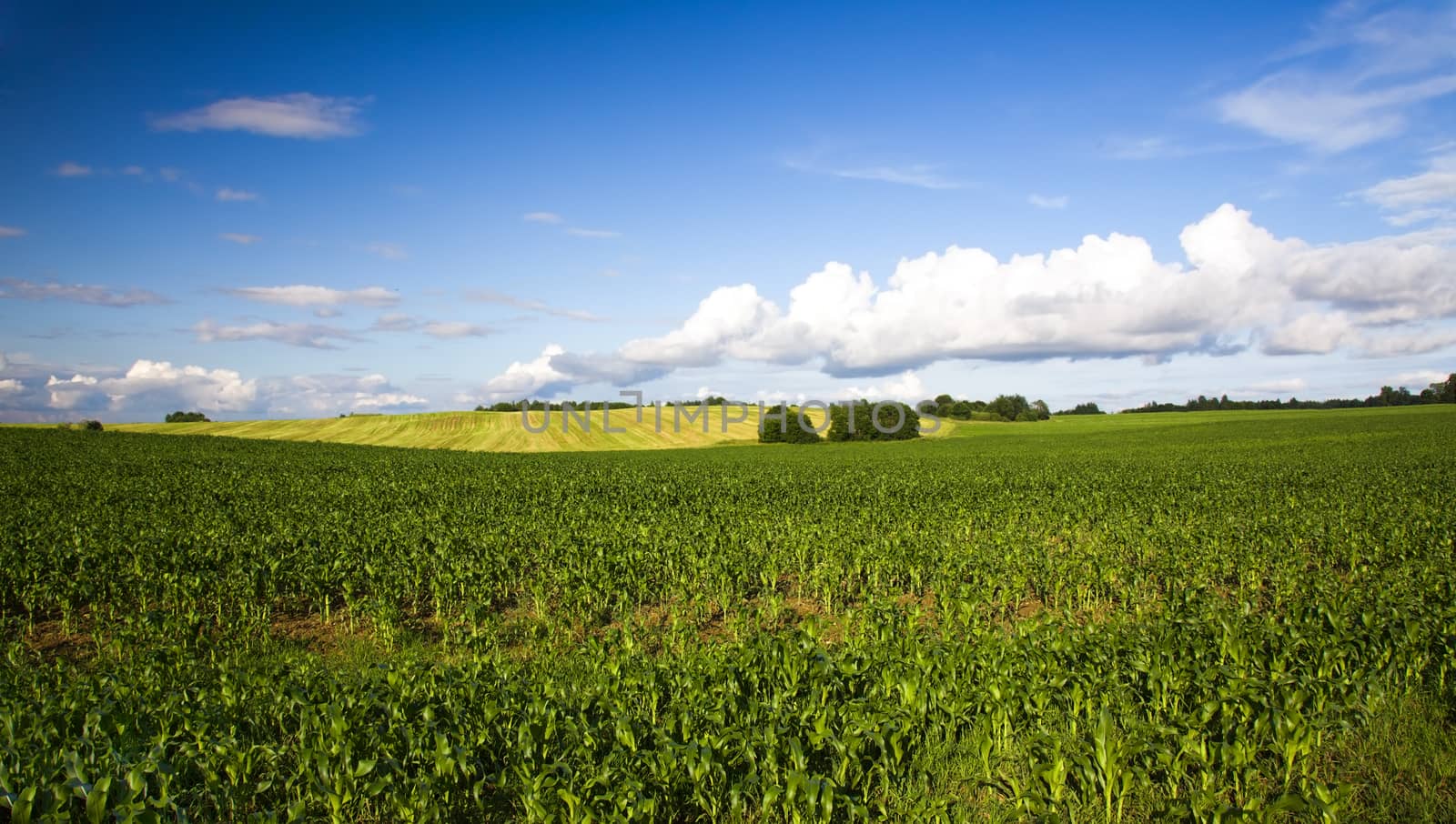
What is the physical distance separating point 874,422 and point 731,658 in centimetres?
8732

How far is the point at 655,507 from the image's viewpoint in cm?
2358

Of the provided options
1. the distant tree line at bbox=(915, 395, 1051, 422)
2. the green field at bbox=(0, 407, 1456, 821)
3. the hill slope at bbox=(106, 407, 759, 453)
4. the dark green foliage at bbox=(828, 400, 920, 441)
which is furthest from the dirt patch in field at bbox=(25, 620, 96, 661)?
the distant tree line at bbox=(915, 395, 1051, 422)

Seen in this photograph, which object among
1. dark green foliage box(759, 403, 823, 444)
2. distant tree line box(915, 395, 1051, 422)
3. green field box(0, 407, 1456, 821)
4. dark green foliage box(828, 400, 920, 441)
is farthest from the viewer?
distant tree line box(915, 395, 1051, 422)

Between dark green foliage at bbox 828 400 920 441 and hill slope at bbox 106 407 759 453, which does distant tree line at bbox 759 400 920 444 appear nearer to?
dark green foliage at bbox 828 400 920 441

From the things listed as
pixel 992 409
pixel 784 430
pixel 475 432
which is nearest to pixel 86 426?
pixel 475 432

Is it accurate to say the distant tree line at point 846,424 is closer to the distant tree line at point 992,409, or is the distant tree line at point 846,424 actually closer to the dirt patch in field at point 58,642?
the distant tree line at point 992,409

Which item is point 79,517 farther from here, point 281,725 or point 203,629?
point 281,725

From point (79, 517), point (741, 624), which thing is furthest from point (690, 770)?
point (79, 517)

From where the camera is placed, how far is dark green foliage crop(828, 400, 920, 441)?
92250 mm

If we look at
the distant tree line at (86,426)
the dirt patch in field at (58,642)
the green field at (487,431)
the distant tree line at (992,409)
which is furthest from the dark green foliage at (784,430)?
the dirt patch in field at (58,642)

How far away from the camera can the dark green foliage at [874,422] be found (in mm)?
92250

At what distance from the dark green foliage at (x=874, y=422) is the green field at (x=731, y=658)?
6799 centimetres

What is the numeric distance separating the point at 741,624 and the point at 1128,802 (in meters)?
5.76

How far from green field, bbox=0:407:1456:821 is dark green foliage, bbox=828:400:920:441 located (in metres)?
68.0
